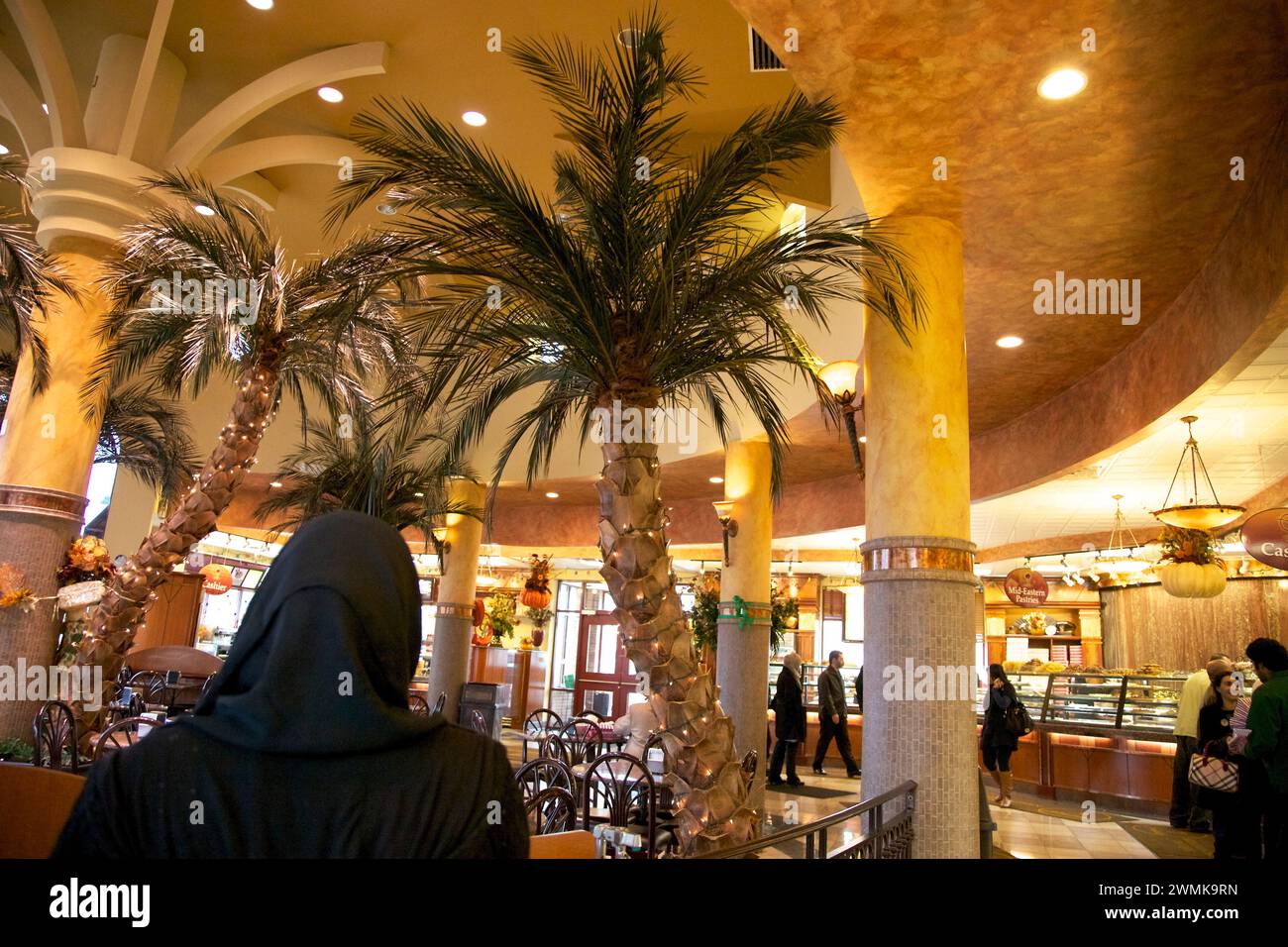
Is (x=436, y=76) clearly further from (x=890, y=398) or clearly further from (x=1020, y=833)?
(x=1020, y=833)

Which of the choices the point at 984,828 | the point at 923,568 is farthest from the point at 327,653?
the point at 984,828

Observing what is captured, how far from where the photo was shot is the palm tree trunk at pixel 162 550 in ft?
22.9

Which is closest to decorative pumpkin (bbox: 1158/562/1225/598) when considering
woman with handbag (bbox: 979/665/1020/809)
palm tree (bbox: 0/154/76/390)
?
woman with handbag (bbox: 979/665/1020/809)

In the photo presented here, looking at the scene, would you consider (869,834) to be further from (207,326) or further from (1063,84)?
(207,326)

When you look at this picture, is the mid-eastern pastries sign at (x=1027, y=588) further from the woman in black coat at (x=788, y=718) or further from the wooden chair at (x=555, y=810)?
the wooden chair at (x=555, y=810)

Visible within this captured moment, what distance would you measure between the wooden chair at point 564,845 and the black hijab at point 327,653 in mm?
1787

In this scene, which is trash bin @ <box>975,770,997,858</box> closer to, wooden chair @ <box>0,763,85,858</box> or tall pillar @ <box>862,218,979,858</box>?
A: tall pillar @ <box>862,218,979,858</box>

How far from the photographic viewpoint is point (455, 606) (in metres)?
15.0

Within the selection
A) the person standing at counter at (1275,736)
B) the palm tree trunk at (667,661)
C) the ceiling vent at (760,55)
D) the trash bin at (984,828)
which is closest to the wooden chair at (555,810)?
the palm tree trunk at (667,661)

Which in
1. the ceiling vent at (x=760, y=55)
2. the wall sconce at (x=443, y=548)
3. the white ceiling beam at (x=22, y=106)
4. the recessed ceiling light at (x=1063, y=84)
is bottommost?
the wall sconce at (x=443, y=548)

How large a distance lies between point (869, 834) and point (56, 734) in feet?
18.6

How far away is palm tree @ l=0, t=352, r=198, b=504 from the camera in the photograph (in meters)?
13.5

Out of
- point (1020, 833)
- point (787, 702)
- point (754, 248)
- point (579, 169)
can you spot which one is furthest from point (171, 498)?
point (1020, 833)
